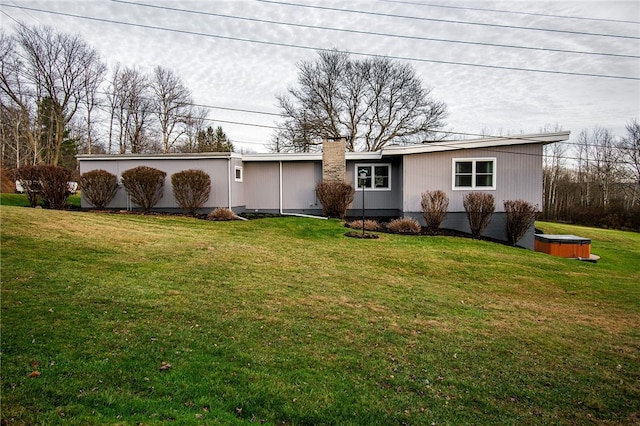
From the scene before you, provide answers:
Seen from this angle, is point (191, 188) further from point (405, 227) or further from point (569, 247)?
point (569, 247)

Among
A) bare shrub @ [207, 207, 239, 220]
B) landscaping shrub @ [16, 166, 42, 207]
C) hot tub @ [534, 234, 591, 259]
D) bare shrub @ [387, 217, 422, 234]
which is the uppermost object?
landscaping shrub @ [16, 166, 42, 207]

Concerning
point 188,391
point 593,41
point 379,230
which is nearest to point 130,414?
point 188,391

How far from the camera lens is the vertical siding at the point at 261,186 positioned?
1756 cm

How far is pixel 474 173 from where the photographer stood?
48.3 ft

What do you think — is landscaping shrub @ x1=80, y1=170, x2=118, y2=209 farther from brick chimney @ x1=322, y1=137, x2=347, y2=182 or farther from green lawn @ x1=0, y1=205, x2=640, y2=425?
brick chimney @ x1=322, y1=137, x2=347, y2=182

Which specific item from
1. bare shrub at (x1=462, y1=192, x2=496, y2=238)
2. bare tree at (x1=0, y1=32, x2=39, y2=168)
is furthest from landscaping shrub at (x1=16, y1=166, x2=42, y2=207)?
A: bare shrub at (x1=462, y1=192, x2=496, y2=238)

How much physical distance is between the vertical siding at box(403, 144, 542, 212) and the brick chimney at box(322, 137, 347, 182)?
9.63 ft

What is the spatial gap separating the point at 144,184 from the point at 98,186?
6.62 ft

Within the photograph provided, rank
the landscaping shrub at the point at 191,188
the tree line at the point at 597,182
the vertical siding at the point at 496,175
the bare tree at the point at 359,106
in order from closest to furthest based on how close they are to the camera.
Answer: the vertical siding at the point at 496,175, the landscaping shrub at the point at 191,188, the tree line at the point at 597,182, the bare tree at the point at 359,106

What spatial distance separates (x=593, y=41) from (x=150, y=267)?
693 inches

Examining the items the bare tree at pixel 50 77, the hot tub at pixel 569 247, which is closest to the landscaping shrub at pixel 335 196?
the hot tub at pixel 569 247

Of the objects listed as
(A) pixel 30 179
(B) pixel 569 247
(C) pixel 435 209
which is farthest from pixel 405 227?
(A) pixel 30 179

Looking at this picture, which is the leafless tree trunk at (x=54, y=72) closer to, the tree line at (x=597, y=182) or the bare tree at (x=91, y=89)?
the bare tree at (x=91, y=89)

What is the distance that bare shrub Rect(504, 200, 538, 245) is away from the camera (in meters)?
13.7
